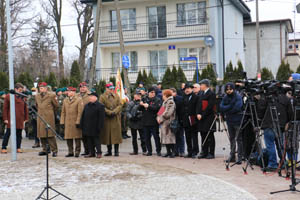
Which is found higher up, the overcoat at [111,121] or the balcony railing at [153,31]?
the balcony railing at [153,31]

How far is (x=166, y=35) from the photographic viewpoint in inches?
1200

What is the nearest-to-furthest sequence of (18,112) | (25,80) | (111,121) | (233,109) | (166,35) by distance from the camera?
(233,109) < (111,121) < (18,112) < (25,80) < (166,35)

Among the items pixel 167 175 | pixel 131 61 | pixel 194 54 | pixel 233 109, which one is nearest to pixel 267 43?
pixel 194 54

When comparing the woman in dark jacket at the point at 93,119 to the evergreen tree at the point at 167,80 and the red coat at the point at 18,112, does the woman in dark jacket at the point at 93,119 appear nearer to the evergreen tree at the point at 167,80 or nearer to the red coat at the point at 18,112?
the red coat at the point at 18,112

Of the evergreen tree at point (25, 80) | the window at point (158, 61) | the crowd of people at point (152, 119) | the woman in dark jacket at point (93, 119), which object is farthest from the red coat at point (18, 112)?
the window at point (158, 61)

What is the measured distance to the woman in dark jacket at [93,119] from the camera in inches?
458

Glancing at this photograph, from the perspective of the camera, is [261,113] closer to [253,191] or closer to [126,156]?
[253,191]

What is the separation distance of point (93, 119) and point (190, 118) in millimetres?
2669

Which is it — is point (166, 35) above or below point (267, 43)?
below

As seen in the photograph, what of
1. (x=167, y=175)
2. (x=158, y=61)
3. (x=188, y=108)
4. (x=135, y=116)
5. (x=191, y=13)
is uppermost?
(x=191, y=13)

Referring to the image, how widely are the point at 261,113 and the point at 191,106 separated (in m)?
2.36

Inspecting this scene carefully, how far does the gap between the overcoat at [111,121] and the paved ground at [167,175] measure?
0.56 meters

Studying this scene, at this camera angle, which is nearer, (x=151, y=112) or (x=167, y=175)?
(x=167, y=175)

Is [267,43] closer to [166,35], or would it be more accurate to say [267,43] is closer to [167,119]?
[166,35]
